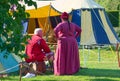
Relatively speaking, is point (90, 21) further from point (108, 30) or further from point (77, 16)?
point (108, 30)

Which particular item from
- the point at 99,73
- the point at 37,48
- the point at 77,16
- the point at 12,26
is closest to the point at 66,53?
the point at 37,48

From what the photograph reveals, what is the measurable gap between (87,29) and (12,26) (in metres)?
10.8

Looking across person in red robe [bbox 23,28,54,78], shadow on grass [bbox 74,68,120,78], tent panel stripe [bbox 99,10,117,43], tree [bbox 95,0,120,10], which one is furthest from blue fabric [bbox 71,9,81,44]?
tree [bbox 95,0,120,10]

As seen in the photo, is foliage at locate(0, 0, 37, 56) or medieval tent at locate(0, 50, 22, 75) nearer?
foliage at locate(0, 0, 37, 56)

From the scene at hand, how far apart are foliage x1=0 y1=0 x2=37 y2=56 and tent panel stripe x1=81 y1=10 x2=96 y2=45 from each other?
33.8ft

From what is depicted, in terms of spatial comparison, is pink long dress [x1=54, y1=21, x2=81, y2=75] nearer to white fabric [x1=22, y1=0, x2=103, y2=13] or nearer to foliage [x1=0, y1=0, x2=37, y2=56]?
foliage [x1=0, y1=0, x2=37, y2=56]

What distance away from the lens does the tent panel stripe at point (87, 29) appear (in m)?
16.6

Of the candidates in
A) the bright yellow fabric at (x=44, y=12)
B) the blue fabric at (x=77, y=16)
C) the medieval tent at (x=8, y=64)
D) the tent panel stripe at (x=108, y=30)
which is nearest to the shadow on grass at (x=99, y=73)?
the medieval tent at (x=8, y=64)

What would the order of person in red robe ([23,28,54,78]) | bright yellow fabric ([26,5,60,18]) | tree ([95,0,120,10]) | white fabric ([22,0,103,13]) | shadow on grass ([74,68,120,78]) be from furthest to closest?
tree ([95,0,120,10]), bright yellow fabric ([26,5,60,18]), white fabric ([22,0,103,13]), person in red robe ([23,28,54,78]), shadow on grass ([74,68,120,78])

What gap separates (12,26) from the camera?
602cm

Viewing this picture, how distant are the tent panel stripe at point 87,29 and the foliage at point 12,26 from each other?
10313mm

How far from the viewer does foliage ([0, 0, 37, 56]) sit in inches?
237

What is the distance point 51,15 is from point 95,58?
7.62 ft

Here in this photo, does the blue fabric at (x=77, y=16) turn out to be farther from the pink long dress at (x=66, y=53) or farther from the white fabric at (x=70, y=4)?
the pink long dress at (x=66, y=53)
